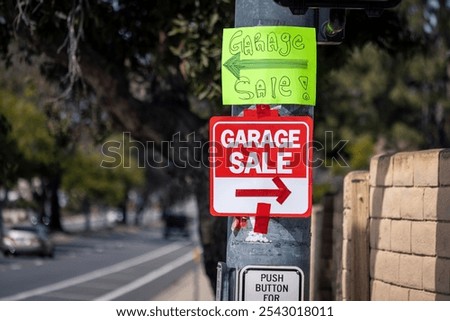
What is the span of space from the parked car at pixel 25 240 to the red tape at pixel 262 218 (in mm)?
38864

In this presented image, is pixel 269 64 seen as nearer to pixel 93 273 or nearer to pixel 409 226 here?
pixel 409 226

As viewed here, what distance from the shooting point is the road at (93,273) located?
1065 inches

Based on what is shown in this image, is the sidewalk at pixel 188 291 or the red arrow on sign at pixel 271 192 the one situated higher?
the red arrow on sign at pixel 271 192

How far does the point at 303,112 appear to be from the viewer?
6.41m

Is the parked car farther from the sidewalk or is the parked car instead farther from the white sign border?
the white sign border

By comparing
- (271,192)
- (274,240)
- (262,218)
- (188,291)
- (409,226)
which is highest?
(271,192)

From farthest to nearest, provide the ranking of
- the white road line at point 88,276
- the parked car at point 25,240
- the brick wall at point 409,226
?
the parked car at point 25,240, the white road line at point 88,276, the brick wall at point 409,226

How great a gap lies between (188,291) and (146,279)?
8037 mm

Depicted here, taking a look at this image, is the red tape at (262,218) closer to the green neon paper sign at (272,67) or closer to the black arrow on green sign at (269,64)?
the green neon paper sign at (272,67)

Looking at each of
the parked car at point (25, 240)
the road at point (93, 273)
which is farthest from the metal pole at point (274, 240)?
the parked car at point (25, 240)

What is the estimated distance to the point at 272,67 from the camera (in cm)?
628

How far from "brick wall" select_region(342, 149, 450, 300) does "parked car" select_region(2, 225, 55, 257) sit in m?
34.1

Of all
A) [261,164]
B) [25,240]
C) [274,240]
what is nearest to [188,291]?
[25,240]

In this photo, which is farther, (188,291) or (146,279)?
(146,279)
